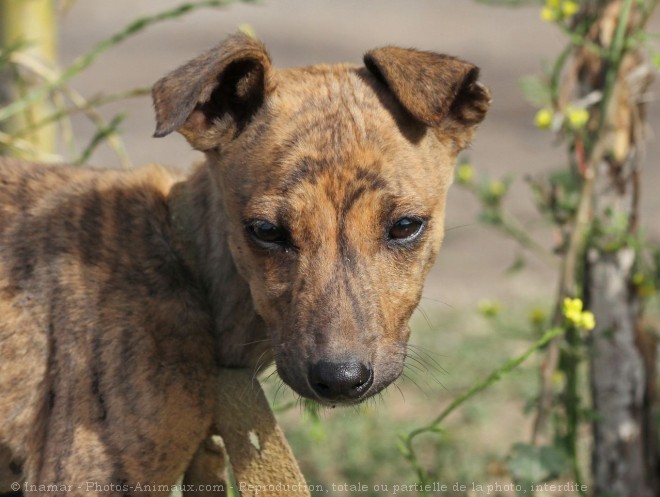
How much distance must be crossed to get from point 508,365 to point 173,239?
1.30 metres

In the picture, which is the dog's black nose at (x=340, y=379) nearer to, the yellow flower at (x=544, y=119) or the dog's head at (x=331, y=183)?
the dog's head at (x=331, y=183)

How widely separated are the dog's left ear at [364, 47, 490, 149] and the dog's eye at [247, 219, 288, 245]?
610mm

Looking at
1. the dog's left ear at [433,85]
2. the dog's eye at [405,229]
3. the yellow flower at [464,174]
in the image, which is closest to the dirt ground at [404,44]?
the yellow flower at [464,174]

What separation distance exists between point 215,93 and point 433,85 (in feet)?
2.55

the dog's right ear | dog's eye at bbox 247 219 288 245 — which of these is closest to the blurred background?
dog's eye at bbox 247 219 288 245

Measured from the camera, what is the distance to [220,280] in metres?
3.78

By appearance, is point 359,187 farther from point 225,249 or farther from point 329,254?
point 225,249

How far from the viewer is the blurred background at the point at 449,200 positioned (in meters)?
5.93

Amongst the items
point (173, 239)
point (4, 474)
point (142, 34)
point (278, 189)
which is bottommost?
point (142, 34)

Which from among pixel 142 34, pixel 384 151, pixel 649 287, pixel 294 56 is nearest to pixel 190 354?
pixel 384 151

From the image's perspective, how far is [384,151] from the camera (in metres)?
3.55

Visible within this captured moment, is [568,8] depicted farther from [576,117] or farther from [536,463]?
[536,463]

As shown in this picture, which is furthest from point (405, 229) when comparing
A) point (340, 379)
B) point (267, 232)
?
point (340, 379)

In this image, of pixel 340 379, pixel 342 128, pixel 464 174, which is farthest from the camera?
pixel 464 174
